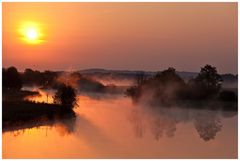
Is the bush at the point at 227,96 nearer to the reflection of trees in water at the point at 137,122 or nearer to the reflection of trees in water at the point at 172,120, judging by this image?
the reflection of trees in water at the point at 172,120

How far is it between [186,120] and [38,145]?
3.28 m

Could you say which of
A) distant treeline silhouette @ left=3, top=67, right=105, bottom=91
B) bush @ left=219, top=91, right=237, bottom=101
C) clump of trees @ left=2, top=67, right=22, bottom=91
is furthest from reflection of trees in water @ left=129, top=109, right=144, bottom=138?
clump of trees @ left=2, top=67, right=22, bottom=91

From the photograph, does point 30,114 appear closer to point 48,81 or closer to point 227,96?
point 48,81

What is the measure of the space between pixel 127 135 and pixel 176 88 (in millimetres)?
3346

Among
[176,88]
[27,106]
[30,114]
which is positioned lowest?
[30,114]

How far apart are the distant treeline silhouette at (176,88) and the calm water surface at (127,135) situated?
1.03 ft

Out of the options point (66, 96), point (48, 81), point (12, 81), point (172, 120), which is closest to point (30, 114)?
point (66, 96)

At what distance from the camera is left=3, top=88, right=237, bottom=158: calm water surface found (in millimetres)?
5238

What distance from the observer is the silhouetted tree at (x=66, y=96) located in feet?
27.5

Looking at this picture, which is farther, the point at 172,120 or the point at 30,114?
the point at 172,120

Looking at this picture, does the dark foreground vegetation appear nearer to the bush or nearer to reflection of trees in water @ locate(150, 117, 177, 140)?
reflection of trees in water @ locate(150, 117, 177, 140)

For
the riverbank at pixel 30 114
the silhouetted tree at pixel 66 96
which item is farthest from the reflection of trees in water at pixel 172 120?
the riverbank at pixel 30 114

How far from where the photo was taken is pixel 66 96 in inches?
339

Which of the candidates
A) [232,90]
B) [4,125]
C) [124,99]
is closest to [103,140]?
[4,125]
